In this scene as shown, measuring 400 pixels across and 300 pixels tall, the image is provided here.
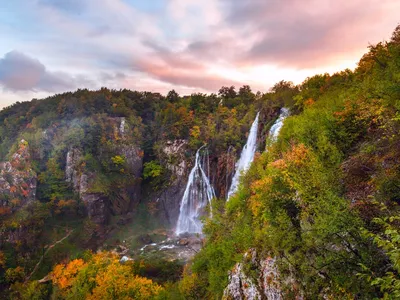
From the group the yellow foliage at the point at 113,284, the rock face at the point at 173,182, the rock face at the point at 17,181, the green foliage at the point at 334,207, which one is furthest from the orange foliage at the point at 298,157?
the rock face at the point at 17,181

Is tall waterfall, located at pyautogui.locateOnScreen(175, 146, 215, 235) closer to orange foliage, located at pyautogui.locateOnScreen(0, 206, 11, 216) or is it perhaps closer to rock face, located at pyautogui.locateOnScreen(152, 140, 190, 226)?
rock face, located at pyautogui.locateOnScreen(152, 140, 190, 226)

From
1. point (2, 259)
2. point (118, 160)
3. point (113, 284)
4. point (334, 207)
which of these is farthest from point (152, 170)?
point (334, 207)

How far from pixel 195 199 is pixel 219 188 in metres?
4.92

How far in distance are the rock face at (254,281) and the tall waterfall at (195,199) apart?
1297 inches

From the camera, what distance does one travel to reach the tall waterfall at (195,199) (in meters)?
47.8

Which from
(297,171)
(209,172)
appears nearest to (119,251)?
(209,172)

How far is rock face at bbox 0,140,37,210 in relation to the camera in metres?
47.4

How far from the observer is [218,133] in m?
55.2

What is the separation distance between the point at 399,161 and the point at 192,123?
5239cm

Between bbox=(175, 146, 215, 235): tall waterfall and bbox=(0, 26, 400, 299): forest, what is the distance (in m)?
2.28

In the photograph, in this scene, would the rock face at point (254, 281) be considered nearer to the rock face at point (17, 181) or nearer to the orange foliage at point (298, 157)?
the orange foliage at point (298, 157)

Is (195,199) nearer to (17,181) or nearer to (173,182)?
(173,182)

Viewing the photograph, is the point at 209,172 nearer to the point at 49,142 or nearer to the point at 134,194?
the point at 134,194

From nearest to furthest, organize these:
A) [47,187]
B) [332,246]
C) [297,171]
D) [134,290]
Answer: [332,246], [297,171], [134,290], [47,187]
